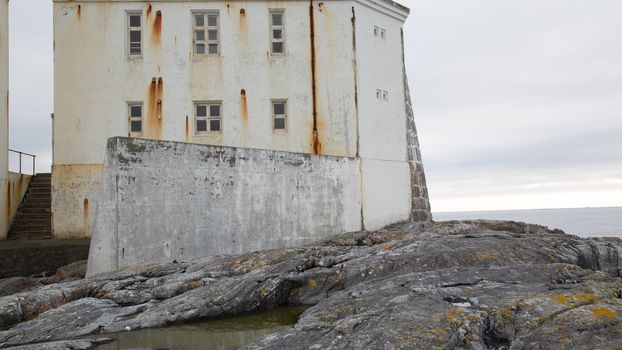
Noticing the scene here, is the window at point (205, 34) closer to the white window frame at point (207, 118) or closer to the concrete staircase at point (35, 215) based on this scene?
the white window frame at point (207, 118)

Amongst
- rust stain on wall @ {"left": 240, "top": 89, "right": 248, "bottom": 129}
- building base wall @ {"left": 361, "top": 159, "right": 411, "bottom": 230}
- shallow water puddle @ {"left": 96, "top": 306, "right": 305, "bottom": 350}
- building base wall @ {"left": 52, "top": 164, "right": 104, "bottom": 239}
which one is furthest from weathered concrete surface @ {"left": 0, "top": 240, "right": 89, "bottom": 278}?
building base wall @ {"left": 361, "top": 159, "right": 411, "bottom": 230}

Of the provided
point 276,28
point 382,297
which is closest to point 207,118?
point 276,28

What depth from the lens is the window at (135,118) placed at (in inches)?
728

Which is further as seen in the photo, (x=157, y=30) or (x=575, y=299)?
(x=157, y=30)

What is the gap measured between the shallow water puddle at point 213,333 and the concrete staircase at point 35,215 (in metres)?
11.6

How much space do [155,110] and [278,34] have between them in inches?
200

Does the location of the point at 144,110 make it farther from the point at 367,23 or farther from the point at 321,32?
the point at 367,23

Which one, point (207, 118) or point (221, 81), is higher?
point (221, 81)

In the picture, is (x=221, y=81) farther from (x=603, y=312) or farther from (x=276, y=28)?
(x=603, y=312)

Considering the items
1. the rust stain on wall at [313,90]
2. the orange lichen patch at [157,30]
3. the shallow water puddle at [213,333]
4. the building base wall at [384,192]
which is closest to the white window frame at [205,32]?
the orange lichen patch at [157,30]

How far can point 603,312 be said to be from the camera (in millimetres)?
5527

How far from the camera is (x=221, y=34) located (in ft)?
62.4

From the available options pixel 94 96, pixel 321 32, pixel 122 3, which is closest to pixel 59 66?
pixel 94 96

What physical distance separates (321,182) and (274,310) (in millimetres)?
8069
